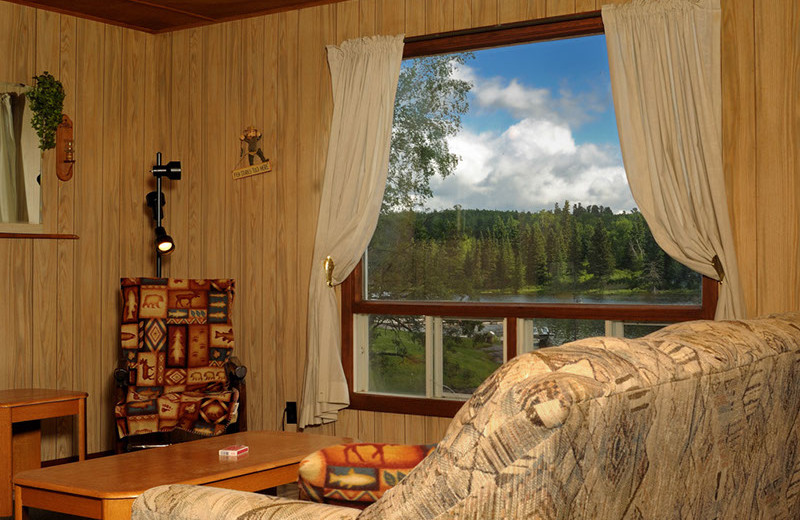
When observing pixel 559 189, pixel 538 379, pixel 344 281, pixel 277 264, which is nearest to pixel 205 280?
pixel 277 264

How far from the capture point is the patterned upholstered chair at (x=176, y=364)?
4.69m

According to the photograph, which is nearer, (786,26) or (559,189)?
(786,26)

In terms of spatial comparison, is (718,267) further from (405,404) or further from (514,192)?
(405,404)

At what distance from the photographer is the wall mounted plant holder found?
535cm

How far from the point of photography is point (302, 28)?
5312 millimetres

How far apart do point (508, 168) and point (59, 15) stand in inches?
116

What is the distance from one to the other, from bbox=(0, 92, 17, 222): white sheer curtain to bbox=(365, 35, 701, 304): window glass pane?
2.09m

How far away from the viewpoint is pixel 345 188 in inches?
198

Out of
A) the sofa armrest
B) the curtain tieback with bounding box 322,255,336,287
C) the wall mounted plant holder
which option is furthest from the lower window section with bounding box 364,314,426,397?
the sofa armrest

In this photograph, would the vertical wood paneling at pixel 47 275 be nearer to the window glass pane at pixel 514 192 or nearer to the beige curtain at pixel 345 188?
the beige curtain at pixel 345 188

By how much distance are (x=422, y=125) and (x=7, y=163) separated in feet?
7.91

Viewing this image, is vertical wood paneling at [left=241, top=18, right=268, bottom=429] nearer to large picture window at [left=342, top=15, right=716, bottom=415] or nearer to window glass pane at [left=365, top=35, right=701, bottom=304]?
large picture window at [left=342, top=15, right=716, bottom=415]

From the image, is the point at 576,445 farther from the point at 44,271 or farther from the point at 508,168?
the point at 44,271

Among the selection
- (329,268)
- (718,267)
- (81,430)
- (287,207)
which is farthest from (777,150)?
(81,430)
